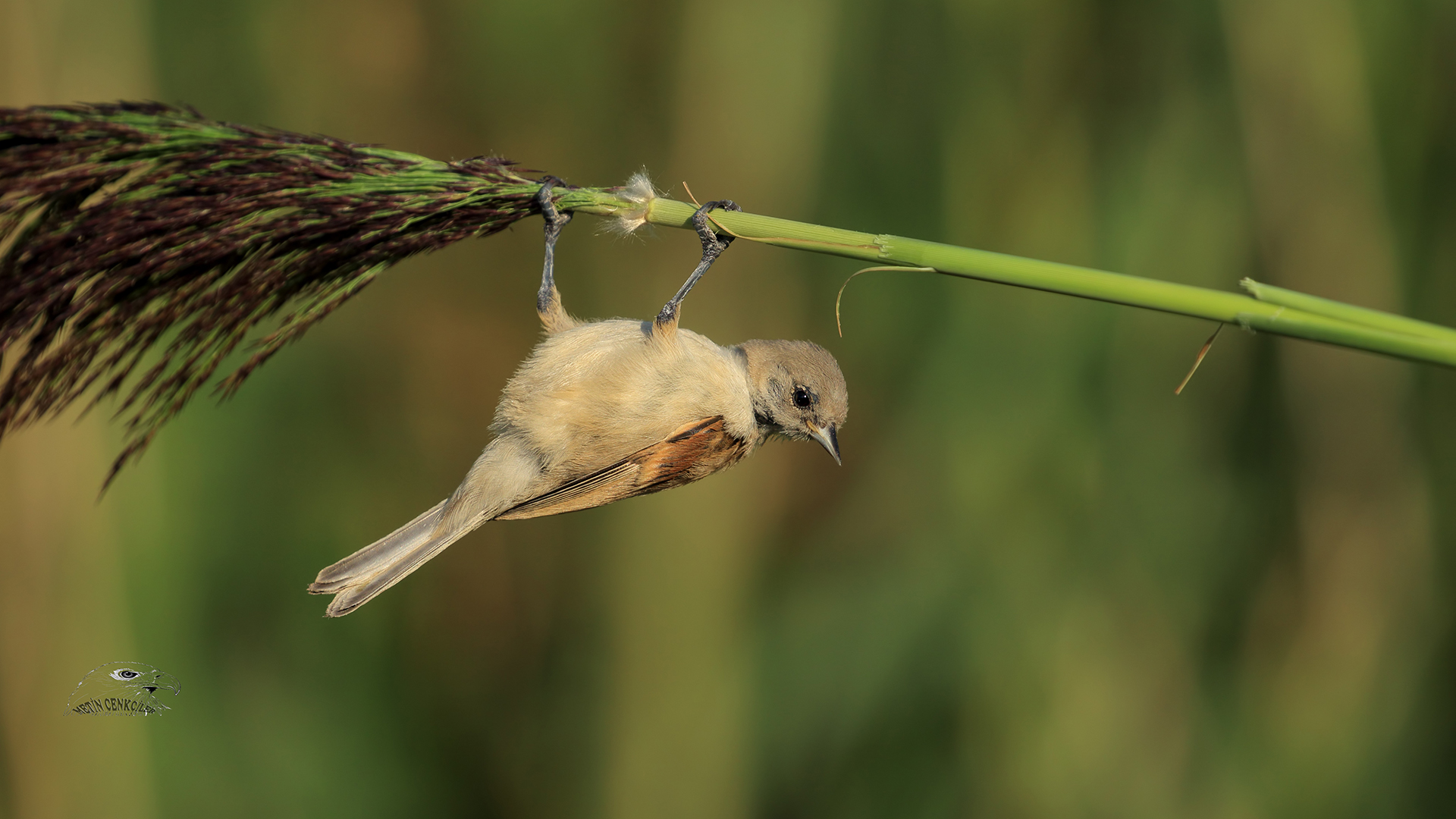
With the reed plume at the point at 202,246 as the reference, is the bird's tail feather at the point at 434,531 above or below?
below

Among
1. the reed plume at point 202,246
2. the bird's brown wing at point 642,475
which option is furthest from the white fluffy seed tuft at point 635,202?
the bird's brown wing at point 642,475

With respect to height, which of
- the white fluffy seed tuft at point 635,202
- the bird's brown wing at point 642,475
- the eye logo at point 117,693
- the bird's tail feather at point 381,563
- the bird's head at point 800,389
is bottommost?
the eye logo at point 117,693

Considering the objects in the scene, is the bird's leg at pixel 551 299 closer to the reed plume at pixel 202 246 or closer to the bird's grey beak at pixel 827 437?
the reed plume at pixel 202 246

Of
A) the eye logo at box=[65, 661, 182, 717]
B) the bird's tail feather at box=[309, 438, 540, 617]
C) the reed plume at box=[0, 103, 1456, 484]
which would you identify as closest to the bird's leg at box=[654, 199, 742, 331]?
the reed plume at box=[0, 103, 1456, 484]

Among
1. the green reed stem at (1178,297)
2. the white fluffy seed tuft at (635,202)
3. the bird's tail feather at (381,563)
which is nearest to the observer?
the green reed stem at (1178,297)

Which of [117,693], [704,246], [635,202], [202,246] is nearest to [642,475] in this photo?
[704,246]

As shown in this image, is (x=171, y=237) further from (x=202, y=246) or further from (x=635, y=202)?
(x=635, y=202)

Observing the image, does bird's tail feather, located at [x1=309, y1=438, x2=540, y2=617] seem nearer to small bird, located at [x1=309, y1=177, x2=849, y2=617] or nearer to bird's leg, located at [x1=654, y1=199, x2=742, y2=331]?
small bird, located at [x1=309, y1=177, x2=849, y2=617]
